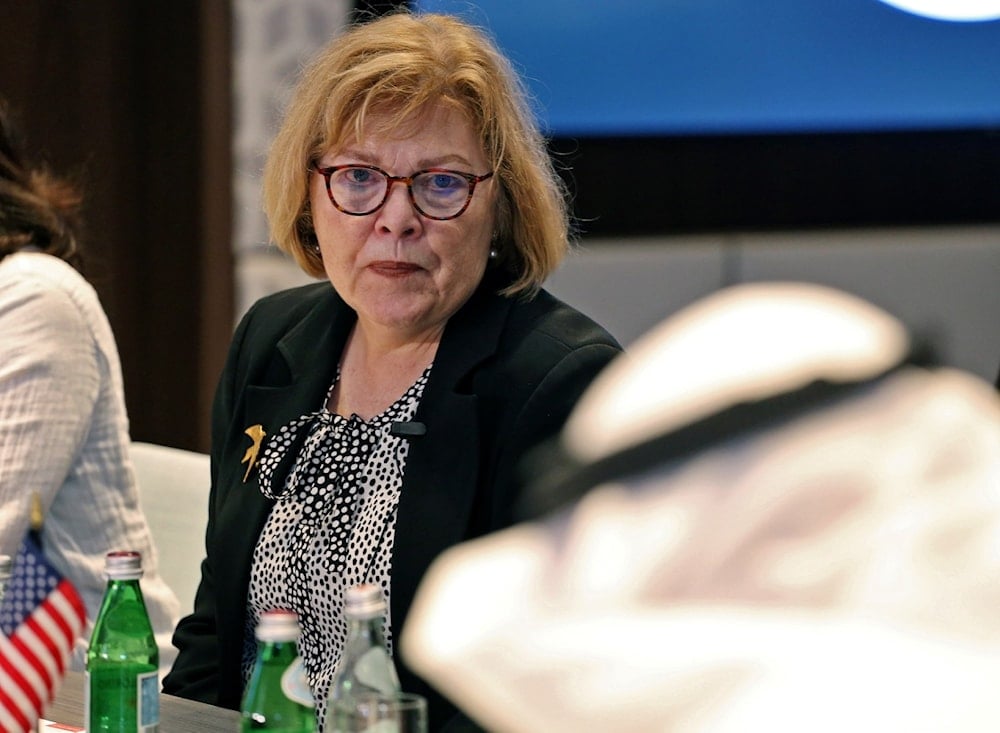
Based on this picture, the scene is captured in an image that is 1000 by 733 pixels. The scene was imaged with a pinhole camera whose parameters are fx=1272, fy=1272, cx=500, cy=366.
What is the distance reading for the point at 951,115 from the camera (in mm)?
2475

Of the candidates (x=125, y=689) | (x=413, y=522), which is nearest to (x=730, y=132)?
(x=413, y=522)

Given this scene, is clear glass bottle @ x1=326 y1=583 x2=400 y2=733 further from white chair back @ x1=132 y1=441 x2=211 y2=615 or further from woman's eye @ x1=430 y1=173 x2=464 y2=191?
white chair back @ x1=132 y1=441 x2=211 y2=615

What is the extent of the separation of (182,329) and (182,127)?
0.50m

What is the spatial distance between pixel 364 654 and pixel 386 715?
6 centimetres

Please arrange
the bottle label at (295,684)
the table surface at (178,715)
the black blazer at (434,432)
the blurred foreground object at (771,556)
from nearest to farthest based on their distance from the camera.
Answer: the blurred foreground object at (771,556) < the bottle label at (295,684) < the table surface at (178,715) < the black blazer at (434,432)

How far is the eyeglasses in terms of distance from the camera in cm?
160

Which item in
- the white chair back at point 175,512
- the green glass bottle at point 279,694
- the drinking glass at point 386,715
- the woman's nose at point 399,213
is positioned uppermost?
the woman's nose at point 399,213

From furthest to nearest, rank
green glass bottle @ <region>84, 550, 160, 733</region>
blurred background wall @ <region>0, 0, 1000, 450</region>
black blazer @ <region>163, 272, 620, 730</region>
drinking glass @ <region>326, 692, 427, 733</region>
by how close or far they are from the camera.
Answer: blurred background wall @ <region>0, 0, 1000, 450</region> → black blazer @ <region>163, 272, 620, 730</region> → green glass bottle @ <region>84, 550, 160, 733</region> → drinking glass @ <region>326, 692, 427, 733</region>

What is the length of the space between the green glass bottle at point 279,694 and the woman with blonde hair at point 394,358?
50 cm

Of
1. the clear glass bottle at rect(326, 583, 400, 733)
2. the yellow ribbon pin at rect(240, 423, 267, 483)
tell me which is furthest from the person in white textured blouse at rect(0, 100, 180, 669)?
the clear glass bottle at rect(326, 583, 400, 733)

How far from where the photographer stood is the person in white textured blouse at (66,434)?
1811 millimetres

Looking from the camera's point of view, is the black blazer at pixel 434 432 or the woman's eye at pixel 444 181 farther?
the woman's eye at pixel 444 181

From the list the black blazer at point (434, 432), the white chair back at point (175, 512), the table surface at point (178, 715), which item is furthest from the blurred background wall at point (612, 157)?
the table surface at point (178, 715)

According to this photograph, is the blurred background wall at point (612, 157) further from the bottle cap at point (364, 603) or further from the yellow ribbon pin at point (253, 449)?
the bottle cap at point (364, 603)
